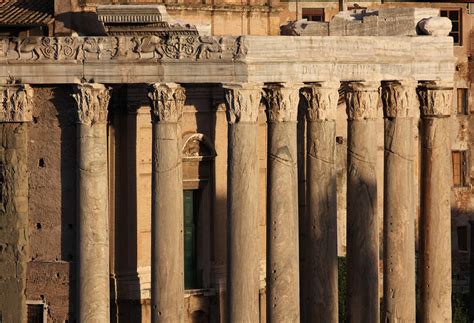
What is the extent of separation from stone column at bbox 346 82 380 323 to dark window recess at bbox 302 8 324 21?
30.4 meters

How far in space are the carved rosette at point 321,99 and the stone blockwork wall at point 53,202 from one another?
5597 mm

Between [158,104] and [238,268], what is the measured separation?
4.09 meters

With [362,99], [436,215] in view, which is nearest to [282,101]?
[362,99]

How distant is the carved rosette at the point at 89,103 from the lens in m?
63.8

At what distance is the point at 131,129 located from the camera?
221ft

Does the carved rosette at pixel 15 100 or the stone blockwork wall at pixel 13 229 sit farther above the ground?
the carved rosette at pixel 15 100

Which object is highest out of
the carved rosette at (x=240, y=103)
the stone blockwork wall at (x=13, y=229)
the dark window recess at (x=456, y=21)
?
the dark window recess at (x=456, y=21)

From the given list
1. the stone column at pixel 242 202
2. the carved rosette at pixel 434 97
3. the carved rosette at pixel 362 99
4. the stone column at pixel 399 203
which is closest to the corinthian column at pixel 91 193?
the stone column at pixel 242 202

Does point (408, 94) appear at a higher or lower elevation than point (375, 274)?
higher

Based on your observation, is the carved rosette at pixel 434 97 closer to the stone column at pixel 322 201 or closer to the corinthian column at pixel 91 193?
the stone column at pixel 322 201

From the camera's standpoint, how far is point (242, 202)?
63.3 metres

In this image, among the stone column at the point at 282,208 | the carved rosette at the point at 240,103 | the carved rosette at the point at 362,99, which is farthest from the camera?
the carved rosette at the point at 362,99

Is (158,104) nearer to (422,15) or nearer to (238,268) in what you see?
(238,268)

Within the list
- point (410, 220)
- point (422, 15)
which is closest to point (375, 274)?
point (410, 220)
